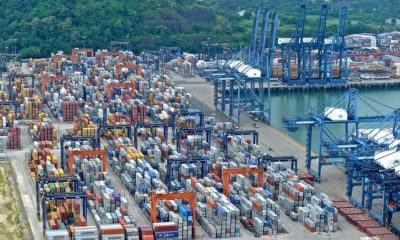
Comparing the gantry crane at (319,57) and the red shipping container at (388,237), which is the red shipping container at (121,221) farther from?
the gantry crane at (319,57)

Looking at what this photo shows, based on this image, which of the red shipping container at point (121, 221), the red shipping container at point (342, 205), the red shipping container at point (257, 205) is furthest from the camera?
the red shipping container at point (342, 205)

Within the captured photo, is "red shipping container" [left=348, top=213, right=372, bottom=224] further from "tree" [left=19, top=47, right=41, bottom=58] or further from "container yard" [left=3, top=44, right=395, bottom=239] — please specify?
"tree" [left=19, top=47, right=41, bottom=58]

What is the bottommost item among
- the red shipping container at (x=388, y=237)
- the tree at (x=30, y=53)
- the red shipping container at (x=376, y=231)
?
the red shipping container at (x=388, y=237)

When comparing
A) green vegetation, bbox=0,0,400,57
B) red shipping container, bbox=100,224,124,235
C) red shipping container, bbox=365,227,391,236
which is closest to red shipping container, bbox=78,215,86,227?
red shipping container, bbox=100,224,124,235

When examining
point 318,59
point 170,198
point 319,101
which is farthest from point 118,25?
point 170,198

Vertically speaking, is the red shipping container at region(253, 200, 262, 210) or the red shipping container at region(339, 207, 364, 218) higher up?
the red shipping container at region(253, 200, 262, 210)

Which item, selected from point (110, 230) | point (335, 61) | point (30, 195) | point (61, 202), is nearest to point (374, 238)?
point (110, 230)

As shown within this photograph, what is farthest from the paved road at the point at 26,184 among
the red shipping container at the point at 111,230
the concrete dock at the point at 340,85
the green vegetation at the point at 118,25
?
the green vegetation at the point at 118,25

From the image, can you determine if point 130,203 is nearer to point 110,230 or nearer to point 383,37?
point 110,230

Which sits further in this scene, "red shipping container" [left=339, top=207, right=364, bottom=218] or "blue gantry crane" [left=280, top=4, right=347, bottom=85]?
"blue gantry crane" [left=280, top=4, right=347, bottom=85]
